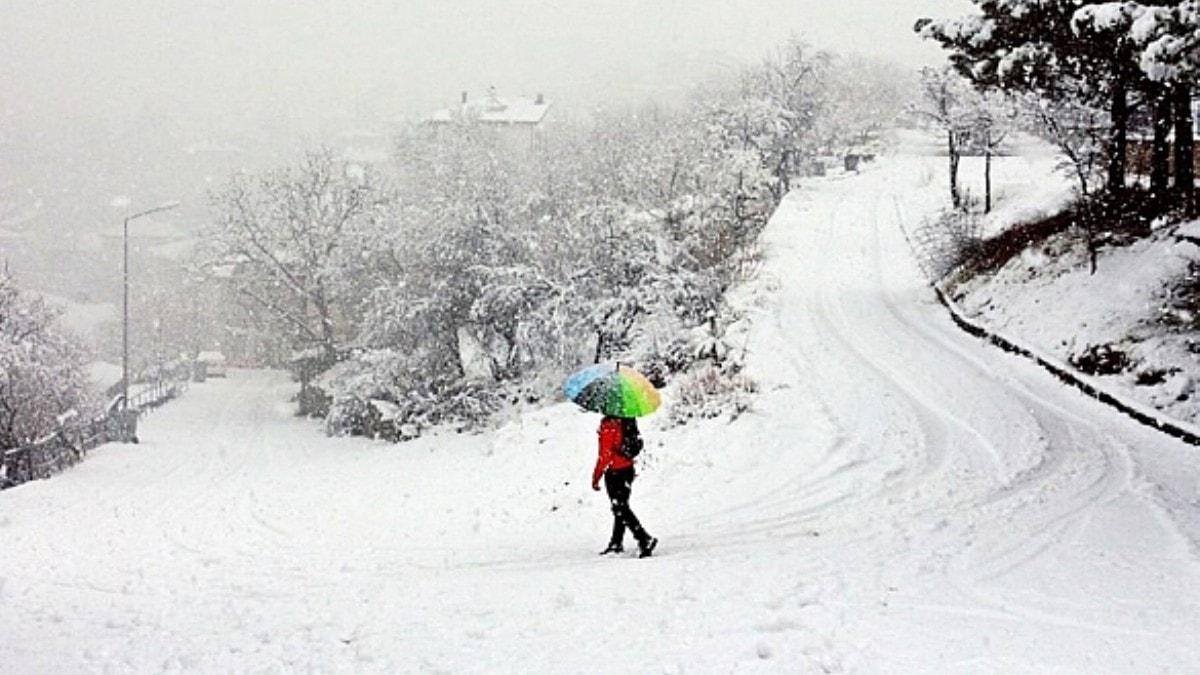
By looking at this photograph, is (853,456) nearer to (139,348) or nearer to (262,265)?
(262,265)

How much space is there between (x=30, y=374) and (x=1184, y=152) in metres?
32.9

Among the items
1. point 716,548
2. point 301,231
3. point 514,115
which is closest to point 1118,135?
point 716,548

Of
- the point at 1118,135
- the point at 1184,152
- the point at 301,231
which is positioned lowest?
the point at 301,231

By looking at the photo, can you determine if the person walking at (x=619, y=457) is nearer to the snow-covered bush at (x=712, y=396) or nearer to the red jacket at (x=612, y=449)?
the red jacket at (x=612, y=449)

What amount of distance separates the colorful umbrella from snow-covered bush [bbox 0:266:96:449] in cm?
2603

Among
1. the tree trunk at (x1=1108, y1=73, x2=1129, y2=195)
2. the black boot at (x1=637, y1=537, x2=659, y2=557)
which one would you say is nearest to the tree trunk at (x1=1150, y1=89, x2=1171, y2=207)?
the tree trunk at (x1=1108, y1=73, x2=1129, y2=195)

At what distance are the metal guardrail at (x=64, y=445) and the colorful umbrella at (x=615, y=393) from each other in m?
21.3

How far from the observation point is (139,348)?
77.9 metres

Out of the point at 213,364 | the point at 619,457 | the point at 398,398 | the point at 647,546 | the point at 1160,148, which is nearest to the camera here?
the point at 619,457

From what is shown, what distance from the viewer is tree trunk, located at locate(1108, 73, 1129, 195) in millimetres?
19719

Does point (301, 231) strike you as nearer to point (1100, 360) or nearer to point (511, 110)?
point (1100, 360)

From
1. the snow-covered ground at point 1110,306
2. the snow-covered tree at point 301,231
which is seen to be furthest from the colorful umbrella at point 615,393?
the snow-covered tree at point 301,231

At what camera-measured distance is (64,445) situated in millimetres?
28250

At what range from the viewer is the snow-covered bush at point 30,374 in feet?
99.7
